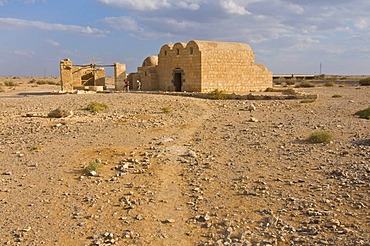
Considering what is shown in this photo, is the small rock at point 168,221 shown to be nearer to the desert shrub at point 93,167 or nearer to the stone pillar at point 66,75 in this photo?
the desert shrub at point 93,167

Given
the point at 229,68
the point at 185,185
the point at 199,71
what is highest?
the point at 229,68

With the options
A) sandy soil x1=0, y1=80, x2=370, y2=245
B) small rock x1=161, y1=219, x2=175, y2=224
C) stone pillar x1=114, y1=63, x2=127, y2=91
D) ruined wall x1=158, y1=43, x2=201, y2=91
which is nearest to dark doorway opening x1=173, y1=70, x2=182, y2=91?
ruined wall x1=158, y1=43, x2=201, y2=91

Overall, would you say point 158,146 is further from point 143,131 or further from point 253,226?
point 253,226

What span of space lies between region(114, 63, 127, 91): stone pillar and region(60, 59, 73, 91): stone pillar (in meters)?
3.52

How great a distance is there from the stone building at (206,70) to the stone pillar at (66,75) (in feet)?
18.9

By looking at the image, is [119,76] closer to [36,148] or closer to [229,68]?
[229,68]

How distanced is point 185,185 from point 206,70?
18032 mm

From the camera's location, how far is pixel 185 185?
616 centimetres

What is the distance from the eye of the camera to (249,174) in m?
6.50

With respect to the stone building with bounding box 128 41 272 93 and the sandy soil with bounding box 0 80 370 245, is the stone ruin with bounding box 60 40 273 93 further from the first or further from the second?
the sandy soil with bounding box 0 80 370 245

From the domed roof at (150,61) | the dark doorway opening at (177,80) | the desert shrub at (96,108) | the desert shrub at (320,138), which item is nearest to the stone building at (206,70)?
the dark doorway opening at (177,80)

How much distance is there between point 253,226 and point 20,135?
7853mm

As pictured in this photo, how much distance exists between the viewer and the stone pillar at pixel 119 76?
27.9 meters

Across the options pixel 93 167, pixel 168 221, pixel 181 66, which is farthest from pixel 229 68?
pixel 168 221
